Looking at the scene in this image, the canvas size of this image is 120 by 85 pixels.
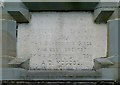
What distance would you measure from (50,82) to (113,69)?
62cm

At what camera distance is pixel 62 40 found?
3311mm

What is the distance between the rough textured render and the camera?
128 inches

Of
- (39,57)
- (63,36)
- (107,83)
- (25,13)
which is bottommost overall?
(107,83)

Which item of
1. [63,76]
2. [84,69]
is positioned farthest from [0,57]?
[84,69]

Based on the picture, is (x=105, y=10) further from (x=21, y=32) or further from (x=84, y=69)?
(x=21, y=32)

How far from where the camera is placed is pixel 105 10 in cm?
327

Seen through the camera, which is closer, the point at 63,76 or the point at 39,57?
the point at 63,76

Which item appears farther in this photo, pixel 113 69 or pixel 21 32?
pixel 21 32

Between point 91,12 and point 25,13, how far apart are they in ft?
2.26

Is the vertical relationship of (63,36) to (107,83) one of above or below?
above

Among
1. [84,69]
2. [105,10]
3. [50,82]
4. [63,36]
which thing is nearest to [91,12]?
[105,10]

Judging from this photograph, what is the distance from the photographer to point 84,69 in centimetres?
324

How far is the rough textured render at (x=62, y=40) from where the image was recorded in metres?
3.26

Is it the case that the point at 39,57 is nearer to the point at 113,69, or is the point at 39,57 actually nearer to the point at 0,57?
the point at 0,57
